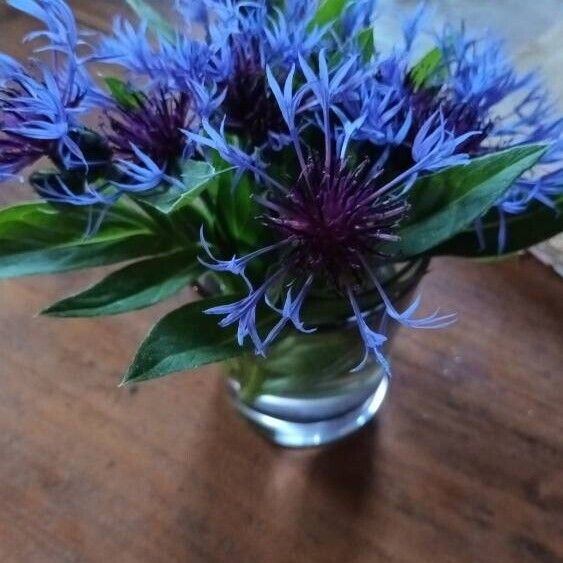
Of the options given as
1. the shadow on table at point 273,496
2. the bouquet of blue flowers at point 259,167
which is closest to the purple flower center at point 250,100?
the bouquet of blue flowers at point 259,167

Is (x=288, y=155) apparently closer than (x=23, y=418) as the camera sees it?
Yes

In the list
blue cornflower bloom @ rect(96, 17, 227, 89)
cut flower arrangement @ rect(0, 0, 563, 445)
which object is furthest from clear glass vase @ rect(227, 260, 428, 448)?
blue cornflower bloom @ rect(96, 17, 227, 89)

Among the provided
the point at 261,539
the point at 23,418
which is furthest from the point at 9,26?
the point at 261,539

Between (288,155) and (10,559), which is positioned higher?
(288,155)

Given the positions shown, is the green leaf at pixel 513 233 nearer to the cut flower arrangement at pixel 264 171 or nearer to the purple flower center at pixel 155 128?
the cut flower arrangement at pixel 264 171

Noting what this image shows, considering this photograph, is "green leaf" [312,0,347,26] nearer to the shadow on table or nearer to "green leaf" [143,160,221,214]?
"green leaf" [143,160,221,214]

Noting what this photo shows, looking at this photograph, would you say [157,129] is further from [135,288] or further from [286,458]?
[286,458]

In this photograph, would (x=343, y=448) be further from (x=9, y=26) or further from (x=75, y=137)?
(x=9, y=26)
